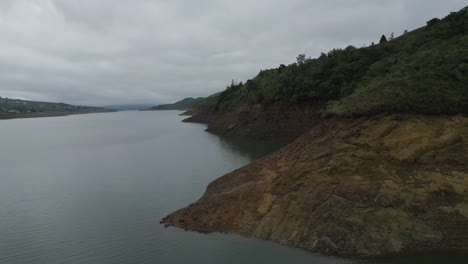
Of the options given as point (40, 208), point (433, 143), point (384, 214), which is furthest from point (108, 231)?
point (433, 143)

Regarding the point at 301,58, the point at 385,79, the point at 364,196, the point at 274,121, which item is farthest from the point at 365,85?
the point at 301,58

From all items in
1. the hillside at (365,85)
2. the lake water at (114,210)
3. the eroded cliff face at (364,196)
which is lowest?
the lake water at (114,210)

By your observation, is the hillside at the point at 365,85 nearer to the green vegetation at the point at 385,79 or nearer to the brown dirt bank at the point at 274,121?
the green vegetation at the point at 385,79

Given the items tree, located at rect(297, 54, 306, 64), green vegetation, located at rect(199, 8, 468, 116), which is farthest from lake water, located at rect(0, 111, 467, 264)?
tree, located at rect(297, 54, 306, 64)

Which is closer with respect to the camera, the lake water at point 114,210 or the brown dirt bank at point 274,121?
the lake water at point 114,210

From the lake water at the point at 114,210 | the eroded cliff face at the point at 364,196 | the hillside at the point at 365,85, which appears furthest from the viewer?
the hillside at the point at 365,85

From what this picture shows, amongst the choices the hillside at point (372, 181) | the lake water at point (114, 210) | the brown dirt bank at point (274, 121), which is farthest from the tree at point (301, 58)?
the hillside at point (372, 181)
